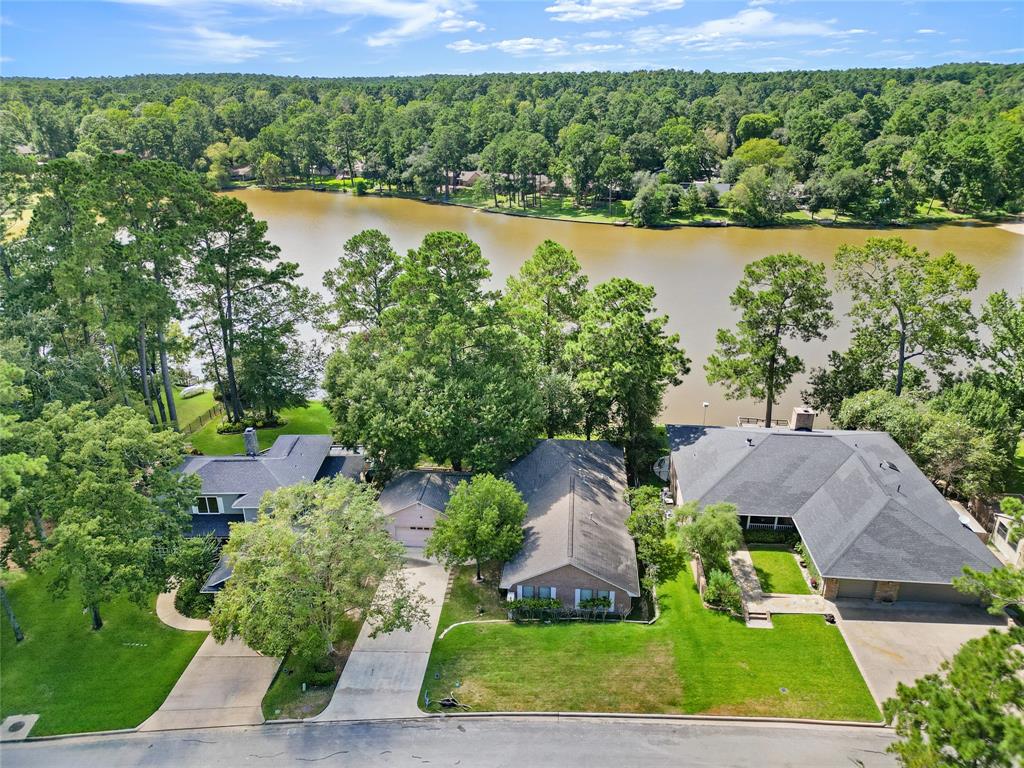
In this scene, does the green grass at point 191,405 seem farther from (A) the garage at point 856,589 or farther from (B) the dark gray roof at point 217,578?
(A) the garage at point 856,589

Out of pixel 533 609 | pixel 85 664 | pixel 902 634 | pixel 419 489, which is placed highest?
pixel 419 489

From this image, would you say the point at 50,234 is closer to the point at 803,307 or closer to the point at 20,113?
the point at 803,307

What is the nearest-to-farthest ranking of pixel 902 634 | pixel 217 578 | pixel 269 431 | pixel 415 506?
pixel 902 634, pixel 217 578, pixel 415 506, pixel 269 431

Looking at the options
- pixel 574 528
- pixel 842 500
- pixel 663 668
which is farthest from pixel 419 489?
pixel 842 500

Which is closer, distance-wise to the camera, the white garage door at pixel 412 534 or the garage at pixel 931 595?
the garage at pixel 931 595

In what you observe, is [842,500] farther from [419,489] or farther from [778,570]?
[419,489]

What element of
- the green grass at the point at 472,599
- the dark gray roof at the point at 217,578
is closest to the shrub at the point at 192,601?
the dark gray roof at the point at 217,578

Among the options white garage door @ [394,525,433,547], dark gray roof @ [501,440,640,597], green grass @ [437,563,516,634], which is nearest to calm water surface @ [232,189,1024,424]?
dark gray roof @ [501,440,640,597]

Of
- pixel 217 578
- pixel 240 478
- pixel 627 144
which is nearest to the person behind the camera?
pixel 217 578
